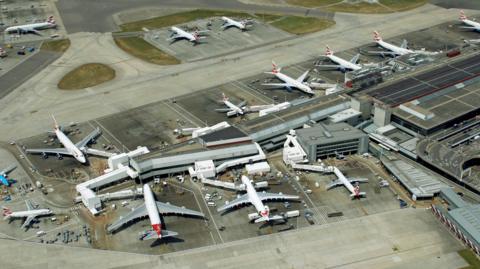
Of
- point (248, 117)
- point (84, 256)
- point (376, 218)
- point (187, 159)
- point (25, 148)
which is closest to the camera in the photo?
point (84, 256)

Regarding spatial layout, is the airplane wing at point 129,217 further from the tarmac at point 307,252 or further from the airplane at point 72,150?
the airplane at point 72,150

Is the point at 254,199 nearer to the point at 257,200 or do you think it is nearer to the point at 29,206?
the point at 257,200

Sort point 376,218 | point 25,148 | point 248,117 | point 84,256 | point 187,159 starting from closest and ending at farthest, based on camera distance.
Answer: point 84,256 → point 376,218 → point 187,159 → point 25,148 → point 248,117

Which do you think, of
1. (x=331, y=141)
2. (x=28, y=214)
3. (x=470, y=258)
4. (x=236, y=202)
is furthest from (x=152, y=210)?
(x=470, y=258)

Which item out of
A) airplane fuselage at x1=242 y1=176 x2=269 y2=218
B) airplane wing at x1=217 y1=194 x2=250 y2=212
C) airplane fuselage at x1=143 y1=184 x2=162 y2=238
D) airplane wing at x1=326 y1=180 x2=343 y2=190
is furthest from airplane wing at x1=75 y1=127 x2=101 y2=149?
airplane wing at x1=326 y1=180 x2=343 y2=190

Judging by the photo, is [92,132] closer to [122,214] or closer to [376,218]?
[122,214]

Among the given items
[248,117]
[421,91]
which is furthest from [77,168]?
[421,91]

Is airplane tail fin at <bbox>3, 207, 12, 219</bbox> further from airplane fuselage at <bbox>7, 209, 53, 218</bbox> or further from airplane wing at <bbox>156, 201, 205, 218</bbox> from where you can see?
airplane wing at <bbox>156, 201, 205, 218</bbox>

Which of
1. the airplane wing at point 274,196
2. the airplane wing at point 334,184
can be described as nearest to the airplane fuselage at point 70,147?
the airplane wing at point 274,196
